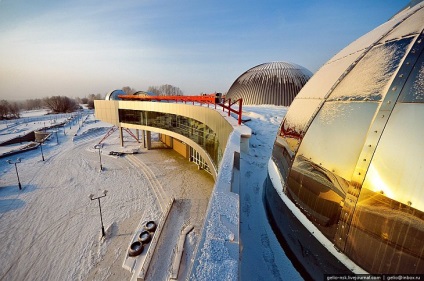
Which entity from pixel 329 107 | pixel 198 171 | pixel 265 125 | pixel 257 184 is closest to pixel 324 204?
pixel 329 107

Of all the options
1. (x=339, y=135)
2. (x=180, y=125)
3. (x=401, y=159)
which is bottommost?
(x=180, y=125)

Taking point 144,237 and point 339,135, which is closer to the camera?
point 339,135

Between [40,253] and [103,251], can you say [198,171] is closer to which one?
[103,251]

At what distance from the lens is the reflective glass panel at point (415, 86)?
7.47 ft

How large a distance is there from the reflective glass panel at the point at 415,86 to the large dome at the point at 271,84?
2444 cm

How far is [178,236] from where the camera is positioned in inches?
501

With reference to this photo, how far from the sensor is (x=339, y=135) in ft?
9.73

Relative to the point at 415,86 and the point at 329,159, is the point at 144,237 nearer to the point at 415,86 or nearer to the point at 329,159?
the point at 329,159

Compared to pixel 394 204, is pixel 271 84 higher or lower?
higher

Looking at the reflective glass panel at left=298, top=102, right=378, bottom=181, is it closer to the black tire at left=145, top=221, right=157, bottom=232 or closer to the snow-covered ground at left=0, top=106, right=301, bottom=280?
the snow-covered ground at left=0, top=106, right=301, bottom=280

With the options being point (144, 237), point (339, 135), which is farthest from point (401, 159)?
point (144, 237)

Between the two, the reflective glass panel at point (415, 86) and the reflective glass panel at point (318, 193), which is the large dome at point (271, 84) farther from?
the reflective glass panel at point (415, 86)

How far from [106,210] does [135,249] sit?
680 centimetres

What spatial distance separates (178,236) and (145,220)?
4.92m
